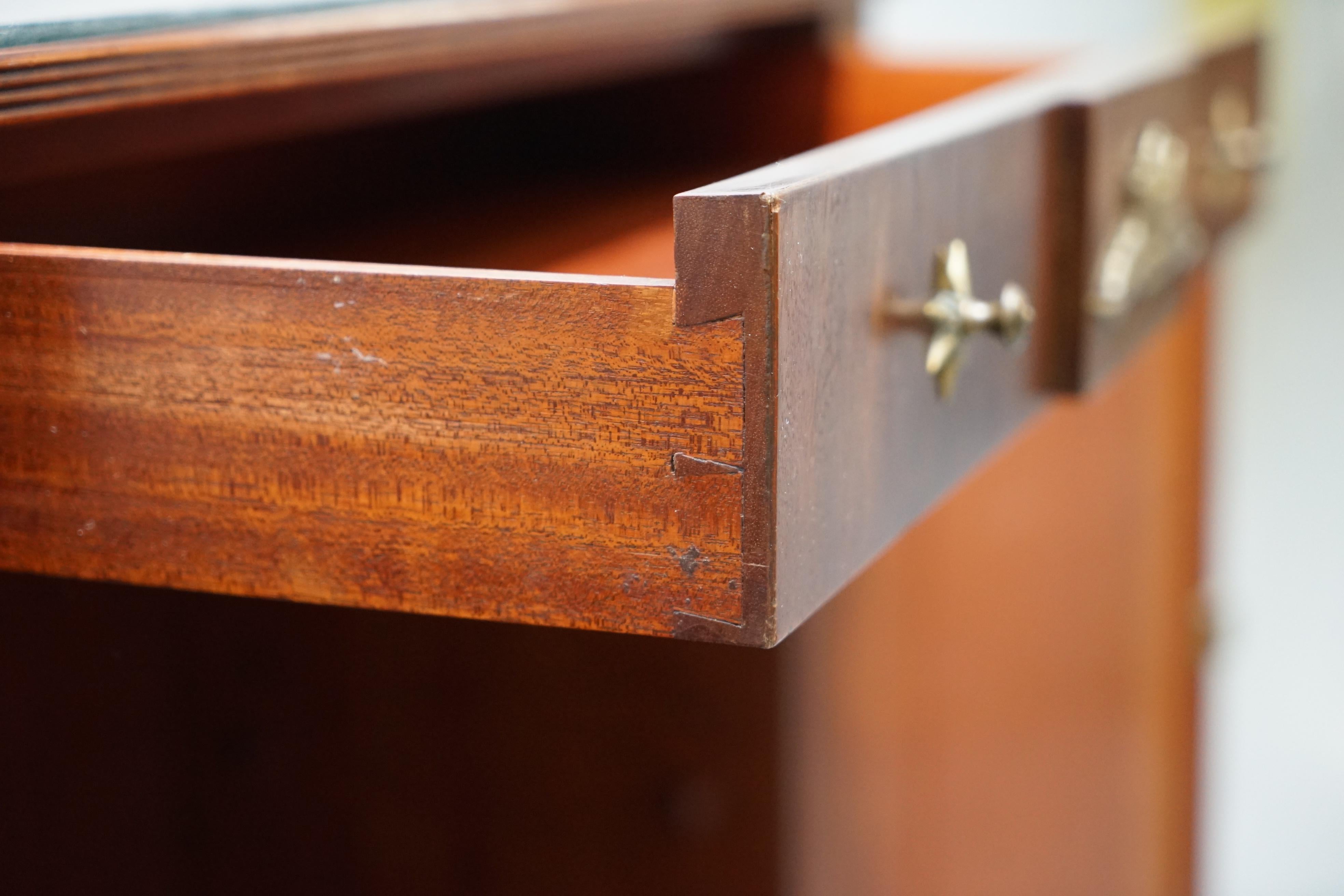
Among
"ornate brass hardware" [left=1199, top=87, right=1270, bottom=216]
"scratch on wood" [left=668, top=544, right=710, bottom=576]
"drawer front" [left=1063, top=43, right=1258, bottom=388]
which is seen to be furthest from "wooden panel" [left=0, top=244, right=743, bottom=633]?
"ornate brass hardware" [left=1199, top=87, right=1270, bottom=216]

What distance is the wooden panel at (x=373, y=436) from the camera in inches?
13.4

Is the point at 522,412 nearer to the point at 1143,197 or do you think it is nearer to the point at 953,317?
the point at 953,317

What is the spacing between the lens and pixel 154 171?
2.04ft

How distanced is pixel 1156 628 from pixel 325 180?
77cm

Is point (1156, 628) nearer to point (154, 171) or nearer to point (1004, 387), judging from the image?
point (1004, 387)

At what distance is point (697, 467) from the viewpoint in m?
0.34

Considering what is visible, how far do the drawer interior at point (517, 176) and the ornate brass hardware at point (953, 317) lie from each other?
0.33 ft

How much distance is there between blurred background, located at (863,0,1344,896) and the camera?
164cm

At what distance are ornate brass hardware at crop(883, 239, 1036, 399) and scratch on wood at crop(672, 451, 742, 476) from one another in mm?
104

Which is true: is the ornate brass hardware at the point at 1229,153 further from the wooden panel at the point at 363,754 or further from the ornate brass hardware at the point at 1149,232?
the wooden panel at the point at 363,754

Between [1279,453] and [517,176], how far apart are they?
1163mm

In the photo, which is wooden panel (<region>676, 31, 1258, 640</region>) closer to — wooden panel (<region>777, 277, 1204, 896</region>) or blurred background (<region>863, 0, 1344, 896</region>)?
wooden panel (<region>777, 277, 1204, 896</region>)

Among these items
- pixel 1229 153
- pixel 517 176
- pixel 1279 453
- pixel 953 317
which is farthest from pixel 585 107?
pixel 1279 453

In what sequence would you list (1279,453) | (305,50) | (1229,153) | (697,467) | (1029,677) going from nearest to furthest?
(697,467), (305,50), (1229,153), (1029,677), (1279,453)
